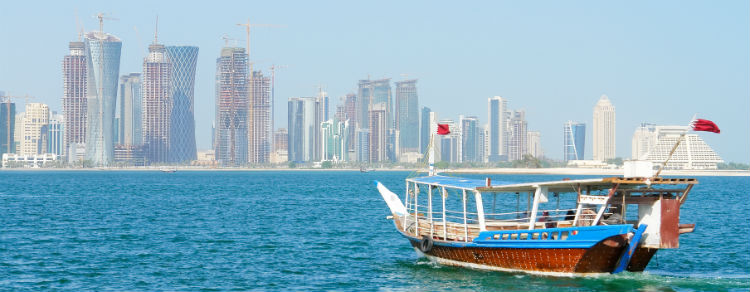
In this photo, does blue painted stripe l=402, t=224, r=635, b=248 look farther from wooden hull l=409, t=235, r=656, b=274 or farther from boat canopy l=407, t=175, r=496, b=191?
boat canopy l=407, t=175, r=496, b=191

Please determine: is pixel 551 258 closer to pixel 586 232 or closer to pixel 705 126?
pixel 586 232

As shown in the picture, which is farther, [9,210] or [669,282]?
[9,210]

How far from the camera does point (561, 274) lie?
119 feet

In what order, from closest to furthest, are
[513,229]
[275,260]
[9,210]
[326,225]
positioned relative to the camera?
[513,229] < [275,260] < [326,225] < [9,210]

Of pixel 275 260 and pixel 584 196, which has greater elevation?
pixel 584 196

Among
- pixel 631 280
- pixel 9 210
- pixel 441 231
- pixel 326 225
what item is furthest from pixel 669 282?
pixel 9 210

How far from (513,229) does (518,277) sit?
2.91 m

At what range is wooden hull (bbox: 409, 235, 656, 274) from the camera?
115 ft

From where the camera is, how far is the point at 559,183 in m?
36.1

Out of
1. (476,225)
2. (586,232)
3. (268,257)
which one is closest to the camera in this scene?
(586,232)

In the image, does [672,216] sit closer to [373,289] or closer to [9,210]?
[373,289]

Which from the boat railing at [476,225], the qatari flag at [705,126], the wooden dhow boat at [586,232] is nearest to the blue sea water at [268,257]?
the wooden dhow boat at [586,232]

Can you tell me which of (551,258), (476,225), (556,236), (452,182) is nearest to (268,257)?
(452,182)

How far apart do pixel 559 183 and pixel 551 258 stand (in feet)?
8.78
